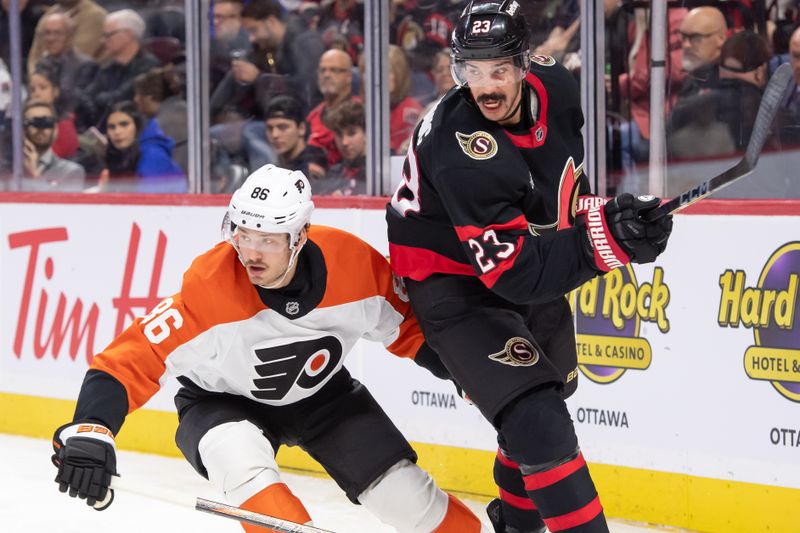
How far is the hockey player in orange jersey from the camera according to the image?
260 cm

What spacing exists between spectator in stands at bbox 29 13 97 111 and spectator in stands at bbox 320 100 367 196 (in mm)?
1261

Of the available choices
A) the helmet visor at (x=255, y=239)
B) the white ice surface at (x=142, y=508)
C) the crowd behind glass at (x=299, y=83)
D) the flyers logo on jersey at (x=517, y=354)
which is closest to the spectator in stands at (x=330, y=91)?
the crowd behind glass at (x=299, y=83)

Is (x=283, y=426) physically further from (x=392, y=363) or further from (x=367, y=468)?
(x=392, y=363)

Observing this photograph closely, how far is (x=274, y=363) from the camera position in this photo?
276 centimetres

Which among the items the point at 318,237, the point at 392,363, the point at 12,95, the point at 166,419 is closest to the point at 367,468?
the point at 318,237

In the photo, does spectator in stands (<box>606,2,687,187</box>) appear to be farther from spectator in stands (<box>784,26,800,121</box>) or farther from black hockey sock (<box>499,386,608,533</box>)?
Result: black hockey sock (<box>499,386,608,533</box>)

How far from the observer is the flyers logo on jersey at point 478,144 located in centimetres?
250

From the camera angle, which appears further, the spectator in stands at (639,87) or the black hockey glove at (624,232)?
the spectator in stands at (639,87)

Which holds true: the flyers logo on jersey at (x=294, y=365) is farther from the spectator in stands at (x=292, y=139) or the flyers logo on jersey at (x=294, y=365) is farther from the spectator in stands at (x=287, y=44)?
the spectator in stands at (x=287, y=44)

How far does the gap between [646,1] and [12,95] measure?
2.79 meters

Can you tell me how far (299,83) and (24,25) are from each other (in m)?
1.41

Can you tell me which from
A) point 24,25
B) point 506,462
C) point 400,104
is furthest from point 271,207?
point 24,25

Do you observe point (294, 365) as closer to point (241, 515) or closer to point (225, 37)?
point (241, 515)

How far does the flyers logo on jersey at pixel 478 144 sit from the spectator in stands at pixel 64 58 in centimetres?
308
